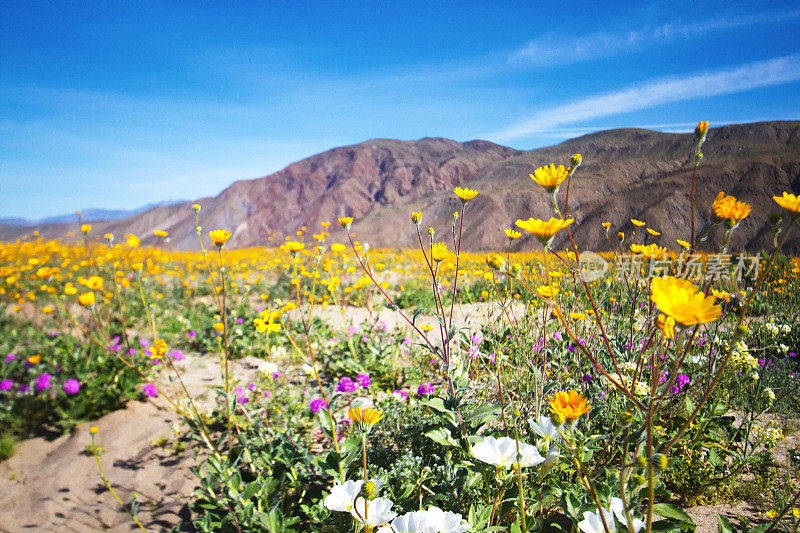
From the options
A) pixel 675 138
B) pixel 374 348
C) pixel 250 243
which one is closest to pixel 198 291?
pixel 374 348

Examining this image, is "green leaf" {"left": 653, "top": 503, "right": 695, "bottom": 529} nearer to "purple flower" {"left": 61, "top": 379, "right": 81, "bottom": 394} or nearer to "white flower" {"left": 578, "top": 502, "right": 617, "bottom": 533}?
"white flower" {"left": 578, "top": 502, "right": 617, "bottom": 533}

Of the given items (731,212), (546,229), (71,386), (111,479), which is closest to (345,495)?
(546,229)

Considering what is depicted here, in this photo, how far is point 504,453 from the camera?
1.17m

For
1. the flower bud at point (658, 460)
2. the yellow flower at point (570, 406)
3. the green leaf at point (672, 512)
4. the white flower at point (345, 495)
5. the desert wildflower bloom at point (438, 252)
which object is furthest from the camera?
the desert wildflower bloom at point (438, 252)

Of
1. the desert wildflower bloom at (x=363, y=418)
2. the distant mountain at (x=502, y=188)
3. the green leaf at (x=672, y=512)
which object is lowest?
the green leaf at (x=672, y=512)

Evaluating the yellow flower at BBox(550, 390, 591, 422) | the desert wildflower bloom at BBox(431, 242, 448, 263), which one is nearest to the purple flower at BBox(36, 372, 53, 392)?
the desert wildflower bloom at BBox(431, 242, 448, 263)

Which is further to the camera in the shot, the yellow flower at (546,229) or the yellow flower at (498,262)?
the yellow flower at (498,262)

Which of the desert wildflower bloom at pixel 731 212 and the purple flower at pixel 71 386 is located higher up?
the desert wildflower bloom at pixel 731 212

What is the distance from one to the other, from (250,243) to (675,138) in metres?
43.6

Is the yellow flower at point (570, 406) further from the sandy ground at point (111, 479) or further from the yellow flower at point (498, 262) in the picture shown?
the sandy ground at point (111, 479)

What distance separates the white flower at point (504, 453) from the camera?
108 centimetres

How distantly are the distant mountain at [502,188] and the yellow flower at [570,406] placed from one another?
0.74 meters

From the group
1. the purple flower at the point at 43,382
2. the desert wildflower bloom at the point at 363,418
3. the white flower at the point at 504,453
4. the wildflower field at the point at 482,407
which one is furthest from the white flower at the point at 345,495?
the purple flower at the point at 43,382

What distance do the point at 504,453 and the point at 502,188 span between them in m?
25.1
